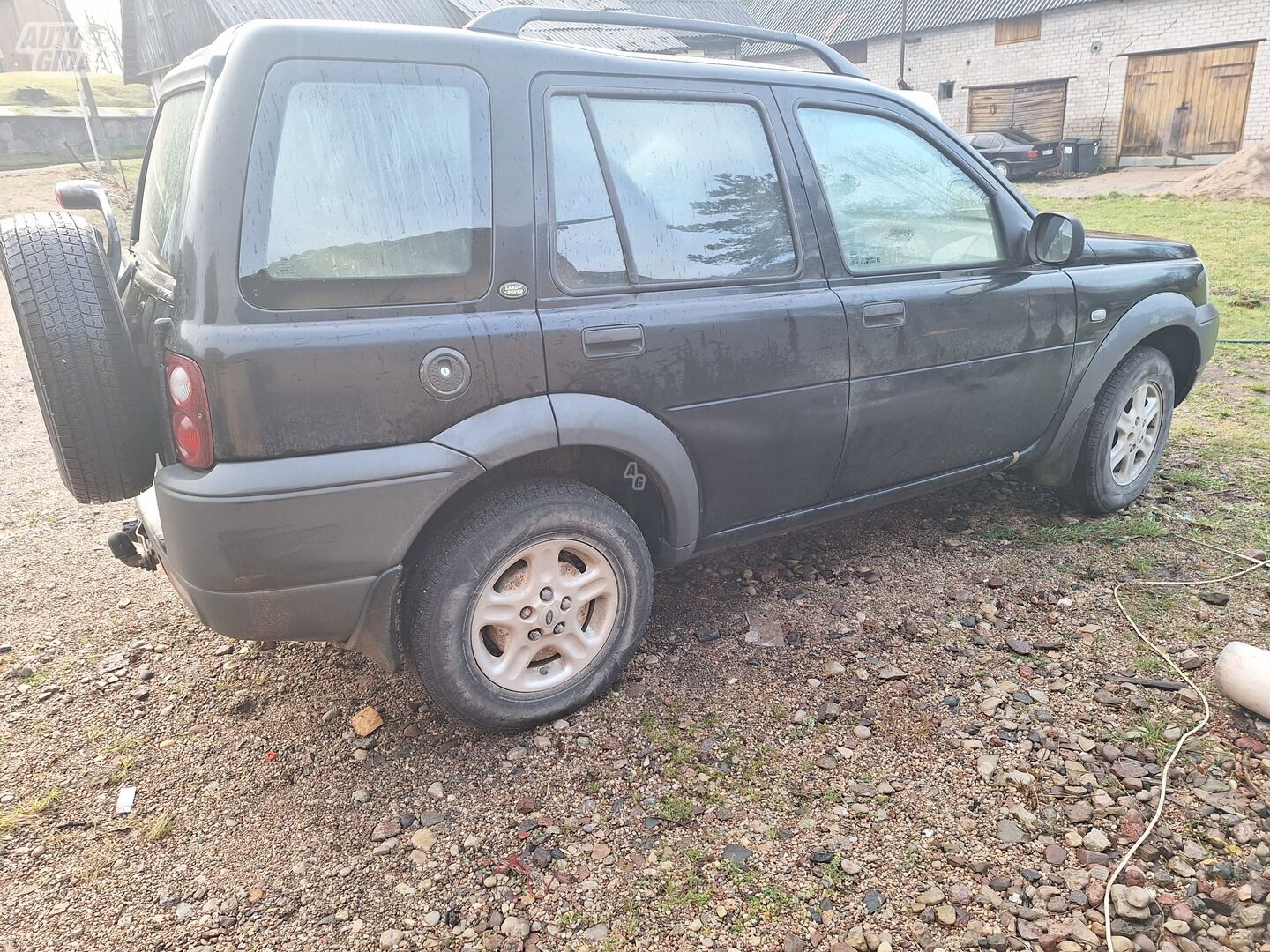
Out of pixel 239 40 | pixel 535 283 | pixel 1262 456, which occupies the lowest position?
pixel 1262 456

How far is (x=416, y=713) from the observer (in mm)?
2863

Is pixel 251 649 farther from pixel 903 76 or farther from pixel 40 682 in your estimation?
pixel 903 76

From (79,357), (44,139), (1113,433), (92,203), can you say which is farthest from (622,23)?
(44,139)

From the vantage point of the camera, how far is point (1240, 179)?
1599 centimetres

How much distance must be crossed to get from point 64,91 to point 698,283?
114ft

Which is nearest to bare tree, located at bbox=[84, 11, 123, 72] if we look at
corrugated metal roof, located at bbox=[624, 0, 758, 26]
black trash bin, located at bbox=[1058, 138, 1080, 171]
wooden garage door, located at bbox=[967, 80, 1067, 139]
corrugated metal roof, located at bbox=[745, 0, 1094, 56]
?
corrugated metal roof, located at bbox=[624, 0, 758, 26]

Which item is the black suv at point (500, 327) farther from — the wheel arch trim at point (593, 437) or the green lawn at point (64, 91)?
the green lawn at point (64, 91)

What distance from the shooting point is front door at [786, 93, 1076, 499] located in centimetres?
311

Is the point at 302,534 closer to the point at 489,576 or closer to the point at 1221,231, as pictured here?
the point at 489,576

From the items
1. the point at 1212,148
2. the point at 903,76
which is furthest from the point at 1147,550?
the point at 903,76

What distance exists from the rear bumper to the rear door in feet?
1.74

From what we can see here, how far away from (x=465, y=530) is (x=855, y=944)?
1.43 meters

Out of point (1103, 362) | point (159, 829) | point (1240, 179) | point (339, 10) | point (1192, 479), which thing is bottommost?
point (1192, 479)

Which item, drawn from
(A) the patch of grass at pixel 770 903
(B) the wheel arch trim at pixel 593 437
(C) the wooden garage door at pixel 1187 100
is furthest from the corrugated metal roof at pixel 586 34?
(A) the patch of grass at pixel 770 903
